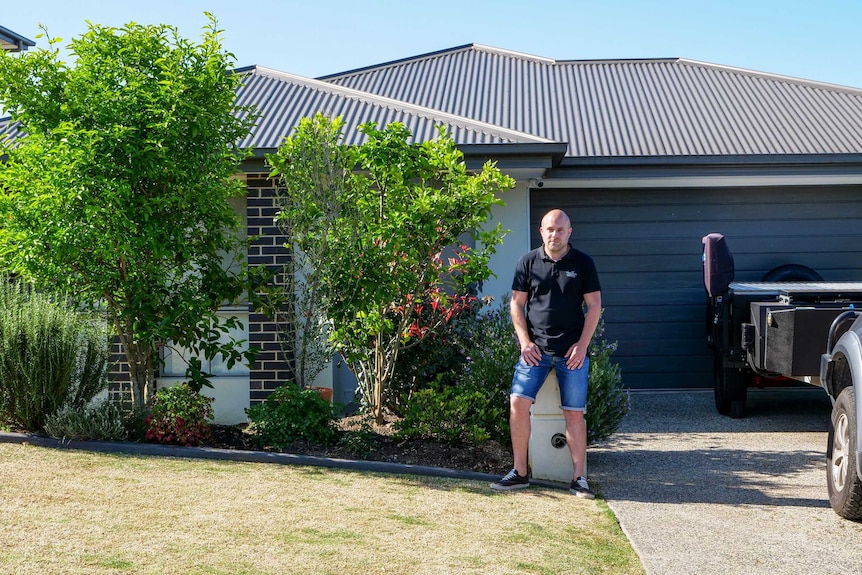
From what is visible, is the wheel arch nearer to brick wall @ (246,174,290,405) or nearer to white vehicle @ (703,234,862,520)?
white vehicle @ (703,234,862,520)

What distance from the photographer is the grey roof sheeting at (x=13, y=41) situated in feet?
38.0

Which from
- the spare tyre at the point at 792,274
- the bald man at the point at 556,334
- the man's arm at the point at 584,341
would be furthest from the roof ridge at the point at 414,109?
the man's arm at the point at 584,341

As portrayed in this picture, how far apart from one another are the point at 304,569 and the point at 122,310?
3.64 m

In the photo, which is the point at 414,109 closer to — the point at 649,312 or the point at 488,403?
the point at 649,312

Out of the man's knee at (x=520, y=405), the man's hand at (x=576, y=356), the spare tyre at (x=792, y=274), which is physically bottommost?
the man's knee at (x=520, y=405)

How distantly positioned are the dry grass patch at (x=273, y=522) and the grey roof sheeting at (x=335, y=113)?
4.16 metres

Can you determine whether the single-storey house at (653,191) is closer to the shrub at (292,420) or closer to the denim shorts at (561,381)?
the shrub at (292,420)

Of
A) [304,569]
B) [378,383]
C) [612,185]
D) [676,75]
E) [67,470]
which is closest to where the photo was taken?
[304,569]

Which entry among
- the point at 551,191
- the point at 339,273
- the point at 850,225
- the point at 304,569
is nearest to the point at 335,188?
the point at 339,273

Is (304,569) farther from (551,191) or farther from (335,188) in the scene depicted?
(551,191)

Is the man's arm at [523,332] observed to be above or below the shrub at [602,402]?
above

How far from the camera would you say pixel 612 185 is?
11.4m

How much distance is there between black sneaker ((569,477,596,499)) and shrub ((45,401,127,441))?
3.41 metres

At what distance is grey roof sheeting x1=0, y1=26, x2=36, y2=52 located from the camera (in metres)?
11.6
